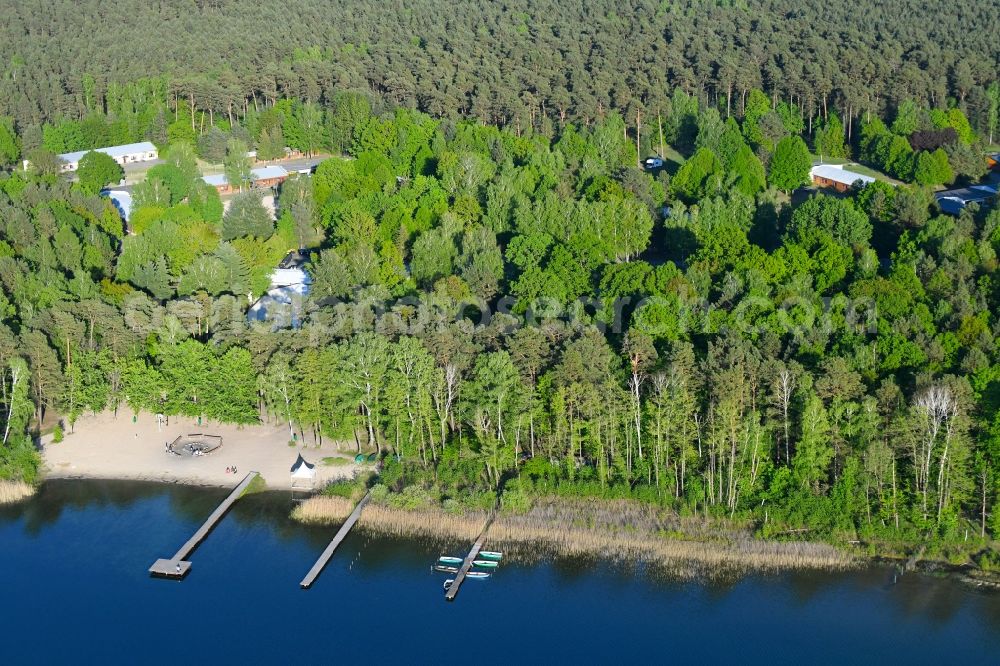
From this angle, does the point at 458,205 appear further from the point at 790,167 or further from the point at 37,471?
the point at 37,471

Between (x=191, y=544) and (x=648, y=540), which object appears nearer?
(x=648, y=540)

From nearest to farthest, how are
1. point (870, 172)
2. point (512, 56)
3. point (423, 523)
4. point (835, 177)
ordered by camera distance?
point (423, 523) → point (835, 177) → point (870, 172) → point (512, 56)

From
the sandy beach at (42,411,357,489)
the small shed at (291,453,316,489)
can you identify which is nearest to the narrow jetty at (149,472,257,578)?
the sandy beach at (42,411,357,489)

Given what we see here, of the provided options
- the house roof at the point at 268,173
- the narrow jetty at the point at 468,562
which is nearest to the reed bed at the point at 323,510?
the narrow jetty at the point at 468,562

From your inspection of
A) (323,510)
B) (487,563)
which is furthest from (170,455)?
(487,563)

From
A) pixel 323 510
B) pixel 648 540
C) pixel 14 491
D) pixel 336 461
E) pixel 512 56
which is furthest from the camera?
pixel 512 56

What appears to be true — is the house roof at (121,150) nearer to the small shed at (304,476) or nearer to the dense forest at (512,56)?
the dense forest at (512,56)

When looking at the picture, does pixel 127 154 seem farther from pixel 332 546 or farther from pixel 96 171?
pixel 332 546

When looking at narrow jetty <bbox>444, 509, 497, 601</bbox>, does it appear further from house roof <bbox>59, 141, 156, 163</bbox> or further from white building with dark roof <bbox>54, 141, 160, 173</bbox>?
house roof <bbox>59, 141, 156, 163</bbox>
